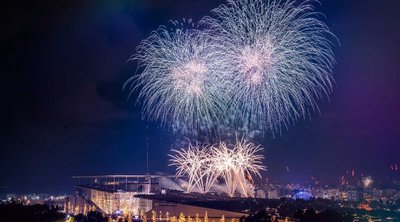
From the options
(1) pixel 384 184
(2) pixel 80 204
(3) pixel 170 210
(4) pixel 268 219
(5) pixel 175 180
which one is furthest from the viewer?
(1) pixel 384 184

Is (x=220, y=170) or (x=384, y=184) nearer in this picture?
(x=220, y=170)

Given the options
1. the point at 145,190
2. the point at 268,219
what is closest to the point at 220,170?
the point at 268,219

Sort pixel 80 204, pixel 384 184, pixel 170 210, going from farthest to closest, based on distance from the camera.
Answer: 1. pixel 384 184
2. pixel 80 204
3. pixel 170 210

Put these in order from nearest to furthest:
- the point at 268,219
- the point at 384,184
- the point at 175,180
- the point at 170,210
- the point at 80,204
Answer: the point at 268,219, the point at 170,210, the point at 80,204, the point at 175,180, the point at 384,184

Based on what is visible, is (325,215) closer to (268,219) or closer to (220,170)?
(268,219)

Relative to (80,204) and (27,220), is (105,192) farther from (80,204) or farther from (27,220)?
(27,220)

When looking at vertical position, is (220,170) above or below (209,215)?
above

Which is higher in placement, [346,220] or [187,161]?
[187,161]

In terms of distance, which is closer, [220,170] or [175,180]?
[220,170]

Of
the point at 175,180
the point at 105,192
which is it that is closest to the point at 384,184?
the point at 175,180
